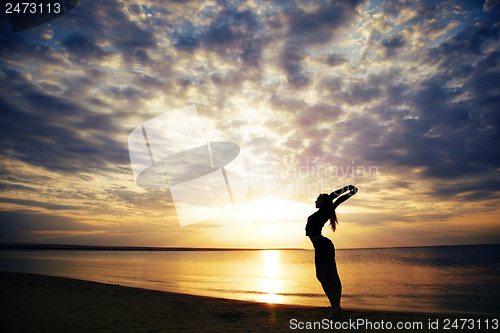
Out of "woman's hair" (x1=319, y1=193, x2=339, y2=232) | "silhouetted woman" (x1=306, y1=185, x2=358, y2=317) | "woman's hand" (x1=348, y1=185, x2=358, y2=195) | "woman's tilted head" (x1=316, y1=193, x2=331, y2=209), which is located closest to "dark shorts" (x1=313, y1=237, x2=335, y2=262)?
"silhouetted woman" (x1=306, y1=185, x2=358, y2=317)

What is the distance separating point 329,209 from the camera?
6.84 meters

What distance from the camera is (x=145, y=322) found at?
7.58 metres

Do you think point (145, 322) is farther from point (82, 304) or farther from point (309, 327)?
point (309, 327)

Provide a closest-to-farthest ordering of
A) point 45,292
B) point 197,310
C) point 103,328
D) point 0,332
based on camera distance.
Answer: point 0,332
point 103,328
point 197,310
point 45,292

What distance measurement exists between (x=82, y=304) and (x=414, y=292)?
19.0 metres

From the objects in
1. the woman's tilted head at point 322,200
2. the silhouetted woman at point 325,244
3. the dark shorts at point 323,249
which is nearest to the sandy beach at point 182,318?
the silhouetted woman at point 325,244

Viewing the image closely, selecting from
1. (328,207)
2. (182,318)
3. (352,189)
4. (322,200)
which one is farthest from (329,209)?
(182,318)

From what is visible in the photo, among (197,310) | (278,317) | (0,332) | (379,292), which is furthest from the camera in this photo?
(379,292)

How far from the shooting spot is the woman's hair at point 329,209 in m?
6.84

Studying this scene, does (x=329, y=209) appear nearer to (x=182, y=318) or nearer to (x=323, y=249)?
(x=323, y=249)

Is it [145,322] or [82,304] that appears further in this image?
[82,304]

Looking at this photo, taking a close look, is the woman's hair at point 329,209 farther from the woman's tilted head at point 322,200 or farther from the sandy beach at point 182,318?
the sandy beach at point 182,318

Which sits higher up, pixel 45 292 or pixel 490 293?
pixel 45 292

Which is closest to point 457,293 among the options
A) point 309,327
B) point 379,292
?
point 379,292
